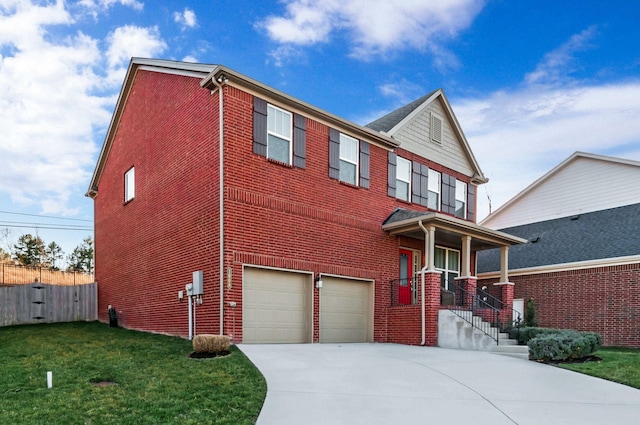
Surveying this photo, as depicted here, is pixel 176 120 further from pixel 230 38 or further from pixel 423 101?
pixel 423 101

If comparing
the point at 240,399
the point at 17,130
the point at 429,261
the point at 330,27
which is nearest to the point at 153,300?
the point at 429,261

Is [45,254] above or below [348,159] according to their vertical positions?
below

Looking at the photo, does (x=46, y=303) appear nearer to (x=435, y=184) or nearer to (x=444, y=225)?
(x=444, y=225)

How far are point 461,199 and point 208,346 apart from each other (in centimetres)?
1299

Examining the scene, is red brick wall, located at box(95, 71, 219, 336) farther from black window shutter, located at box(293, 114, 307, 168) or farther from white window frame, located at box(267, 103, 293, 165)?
black window shutter, located at box(293, 114, 307, 168)

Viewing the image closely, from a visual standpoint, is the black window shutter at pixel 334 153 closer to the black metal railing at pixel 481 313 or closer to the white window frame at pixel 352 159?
the white window frame at pixel 352 159

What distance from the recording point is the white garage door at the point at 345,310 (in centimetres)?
1396

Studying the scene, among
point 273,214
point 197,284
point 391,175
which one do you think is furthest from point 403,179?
point 197,284

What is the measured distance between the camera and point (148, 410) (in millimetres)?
6000

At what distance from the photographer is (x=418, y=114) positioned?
17.7 m

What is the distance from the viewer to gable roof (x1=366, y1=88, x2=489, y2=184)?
16.9m

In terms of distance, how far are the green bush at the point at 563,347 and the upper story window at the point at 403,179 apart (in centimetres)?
689

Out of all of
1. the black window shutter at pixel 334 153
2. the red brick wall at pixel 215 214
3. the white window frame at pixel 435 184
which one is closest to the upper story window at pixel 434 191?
the white window frame at pixel 435 184

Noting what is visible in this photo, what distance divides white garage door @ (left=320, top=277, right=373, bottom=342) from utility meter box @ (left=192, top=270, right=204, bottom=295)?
3411 mm
